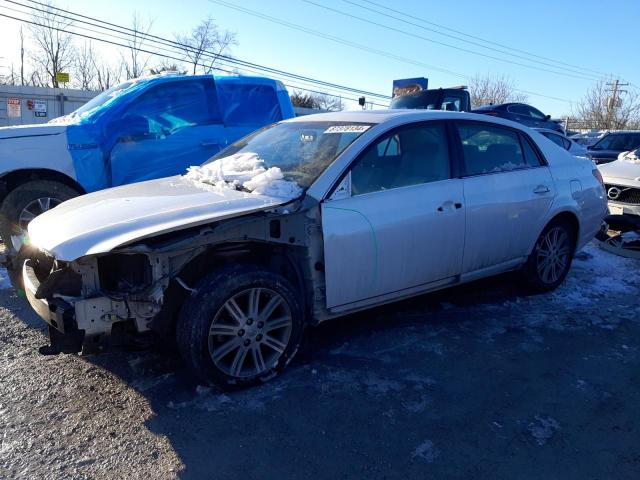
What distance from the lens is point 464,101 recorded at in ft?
39.9

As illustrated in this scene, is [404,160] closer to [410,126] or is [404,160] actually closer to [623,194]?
[410,126]

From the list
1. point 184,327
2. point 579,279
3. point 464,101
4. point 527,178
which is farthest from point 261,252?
point 464,101

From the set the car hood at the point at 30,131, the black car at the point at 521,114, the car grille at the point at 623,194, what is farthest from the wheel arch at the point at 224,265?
the black car at the point at 521,114

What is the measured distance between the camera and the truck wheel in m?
5.54

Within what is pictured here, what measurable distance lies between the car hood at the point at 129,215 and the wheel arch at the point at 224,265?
0.27 m

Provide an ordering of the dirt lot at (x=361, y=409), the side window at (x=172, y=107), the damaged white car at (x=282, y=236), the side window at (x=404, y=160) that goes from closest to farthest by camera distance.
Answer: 1. the dirt lot at (x=361, y=409)
2. the damaged white car at (x=282, y=236)
3. the side window at (x=404, y=160)
4. the side window at (x=172, y=107)

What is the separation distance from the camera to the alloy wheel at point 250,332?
317cm

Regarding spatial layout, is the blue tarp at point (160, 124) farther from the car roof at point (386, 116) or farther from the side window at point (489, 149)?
the side window at point (489, 149)

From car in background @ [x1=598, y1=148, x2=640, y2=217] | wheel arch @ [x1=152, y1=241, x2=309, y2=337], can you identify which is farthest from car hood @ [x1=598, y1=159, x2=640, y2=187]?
wheel arch @ [x1=152, y1=241, x2=309, y2=337]

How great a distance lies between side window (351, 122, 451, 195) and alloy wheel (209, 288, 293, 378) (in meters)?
0.95

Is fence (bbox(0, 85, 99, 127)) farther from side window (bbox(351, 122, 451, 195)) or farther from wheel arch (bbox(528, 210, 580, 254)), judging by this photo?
wheel arch (bbox(528, 210, 580, 254))

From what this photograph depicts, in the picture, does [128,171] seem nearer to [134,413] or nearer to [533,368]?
[134,413]

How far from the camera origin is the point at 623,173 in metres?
7.59

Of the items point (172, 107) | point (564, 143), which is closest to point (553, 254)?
point (172, 107)
